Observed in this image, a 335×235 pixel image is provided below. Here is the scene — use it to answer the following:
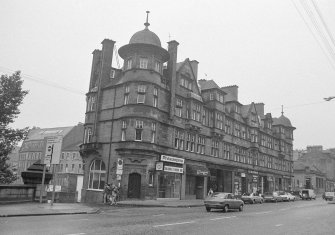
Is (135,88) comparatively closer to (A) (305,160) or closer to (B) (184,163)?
(B) (184,163)

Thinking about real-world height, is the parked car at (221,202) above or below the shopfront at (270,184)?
below

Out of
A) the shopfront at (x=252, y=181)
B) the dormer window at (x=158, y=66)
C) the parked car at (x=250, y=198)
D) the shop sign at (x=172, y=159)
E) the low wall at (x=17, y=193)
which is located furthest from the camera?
the shopfront at (x=252, y=181)

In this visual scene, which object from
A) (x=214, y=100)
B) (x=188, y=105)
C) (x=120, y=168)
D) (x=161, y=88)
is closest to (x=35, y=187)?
(x=120, y=168)

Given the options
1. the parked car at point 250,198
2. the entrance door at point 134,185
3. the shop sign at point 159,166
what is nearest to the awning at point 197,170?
the parked car at point 250,198

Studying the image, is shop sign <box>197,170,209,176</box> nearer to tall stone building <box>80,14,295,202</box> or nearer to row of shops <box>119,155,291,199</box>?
row of shops <box>119,155,291,199</box>

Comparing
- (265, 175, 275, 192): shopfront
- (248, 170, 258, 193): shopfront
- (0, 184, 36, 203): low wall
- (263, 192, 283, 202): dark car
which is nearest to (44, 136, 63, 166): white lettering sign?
(0, 184, 36, 203): low wall

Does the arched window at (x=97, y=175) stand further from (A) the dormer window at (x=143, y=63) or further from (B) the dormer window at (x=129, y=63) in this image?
(A) the dormer window at (x=143, y=63)

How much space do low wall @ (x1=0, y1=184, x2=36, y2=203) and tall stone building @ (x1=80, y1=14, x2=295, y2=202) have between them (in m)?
8.78

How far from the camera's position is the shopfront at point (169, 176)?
35.3 m

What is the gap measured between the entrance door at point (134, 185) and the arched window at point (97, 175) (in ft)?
13.8

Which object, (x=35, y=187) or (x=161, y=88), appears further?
(x=161, y=88)

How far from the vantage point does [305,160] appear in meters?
105

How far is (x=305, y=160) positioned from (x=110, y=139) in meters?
84.7

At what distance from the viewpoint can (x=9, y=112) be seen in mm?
32562
